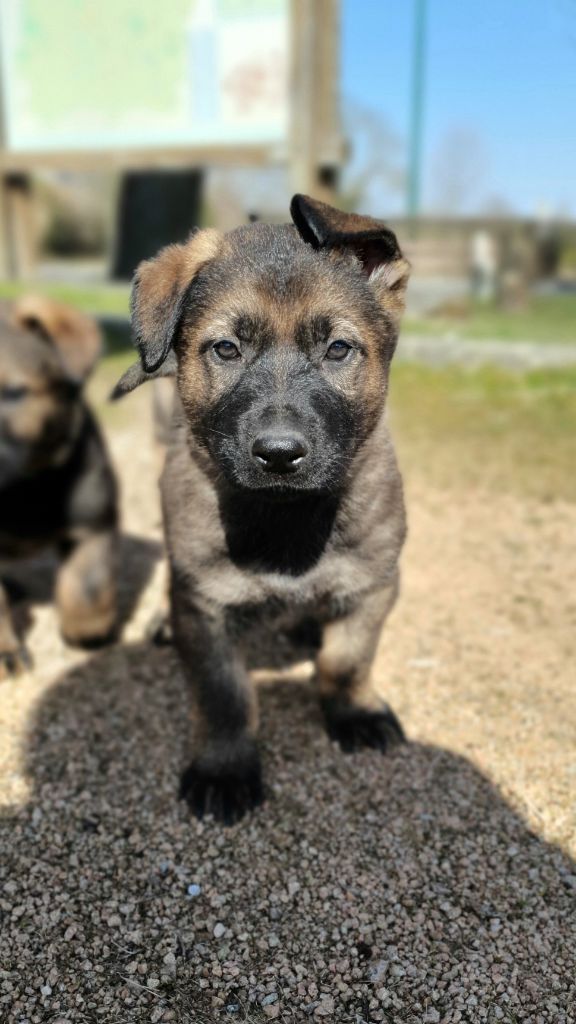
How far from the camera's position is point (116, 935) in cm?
291

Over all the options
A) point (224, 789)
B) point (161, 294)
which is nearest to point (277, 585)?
point (224, 789)

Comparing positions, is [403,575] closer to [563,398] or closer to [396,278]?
[396,278]

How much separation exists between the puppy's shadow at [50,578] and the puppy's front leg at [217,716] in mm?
1698

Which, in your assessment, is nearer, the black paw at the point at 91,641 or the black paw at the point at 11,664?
the black paw at the point at 11,664

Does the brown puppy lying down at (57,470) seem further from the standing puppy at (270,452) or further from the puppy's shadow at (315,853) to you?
the standing puppy at (270,452)

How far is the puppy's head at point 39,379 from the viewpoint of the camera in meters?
4.45

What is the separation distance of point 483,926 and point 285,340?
209 cm

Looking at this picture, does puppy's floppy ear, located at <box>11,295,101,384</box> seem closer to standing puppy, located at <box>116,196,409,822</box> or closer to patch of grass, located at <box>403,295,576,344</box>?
standing puppy, located at <box>116,196,409,822</box>

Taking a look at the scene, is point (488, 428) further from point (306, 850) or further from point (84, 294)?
point (84, 294)

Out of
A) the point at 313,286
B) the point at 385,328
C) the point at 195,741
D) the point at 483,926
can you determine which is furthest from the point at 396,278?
the point at 483,926

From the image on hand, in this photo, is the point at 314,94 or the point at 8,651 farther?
the point at 314,94

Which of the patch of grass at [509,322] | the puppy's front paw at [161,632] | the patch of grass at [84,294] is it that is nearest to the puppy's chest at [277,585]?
the puppy's front paw at [161,632]

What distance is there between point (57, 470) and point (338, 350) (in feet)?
7.06

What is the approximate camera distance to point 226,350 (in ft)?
10.3
